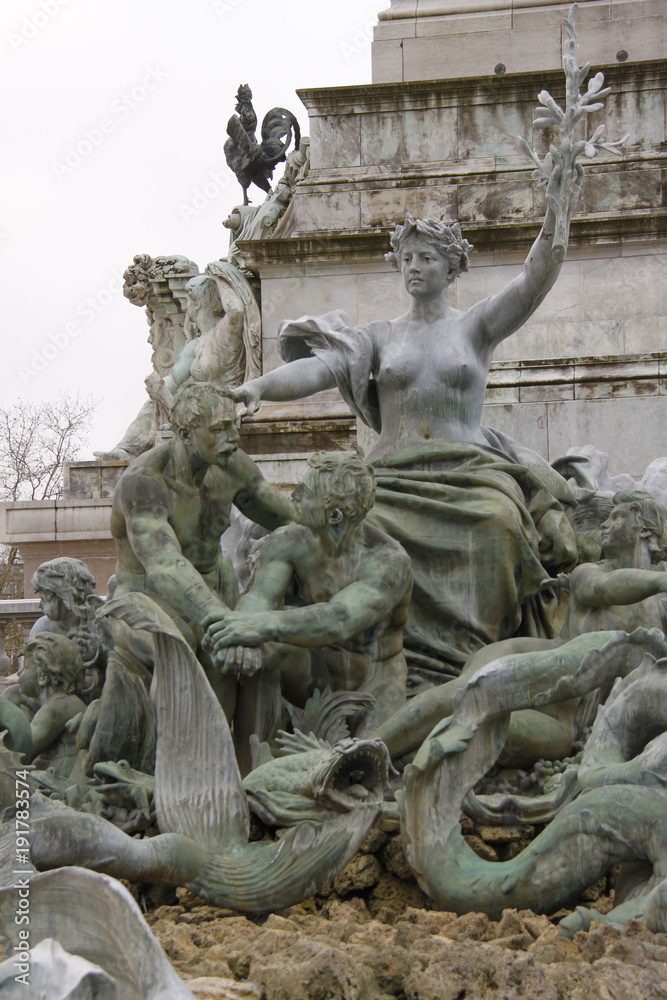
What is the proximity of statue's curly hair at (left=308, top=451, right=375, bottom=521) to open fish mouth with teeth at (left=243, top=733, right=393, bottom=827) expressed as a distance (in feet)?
3.52

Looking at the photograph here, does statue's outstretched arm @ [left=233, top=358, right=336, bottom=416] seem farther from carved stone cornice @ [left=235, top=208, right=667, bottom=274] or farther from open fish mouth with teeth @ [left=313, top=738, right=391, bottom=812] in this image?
carved stone cornice @ [left=235, top=208, right=667, bottom=274]

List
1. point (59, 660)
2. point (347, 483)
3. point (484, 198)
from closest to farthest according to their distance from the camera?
point (347, 483)
point (59, 660)
point (484, 198)

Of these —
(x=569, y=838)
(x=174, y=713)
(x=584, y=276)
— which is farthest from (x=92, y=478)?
(x=569, y=838)

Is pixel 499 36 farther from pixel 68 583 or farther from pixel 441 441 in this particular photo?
pixel 68 583

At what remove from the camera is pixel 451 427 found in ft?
28.3

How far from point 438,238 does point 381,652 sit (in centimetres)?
230

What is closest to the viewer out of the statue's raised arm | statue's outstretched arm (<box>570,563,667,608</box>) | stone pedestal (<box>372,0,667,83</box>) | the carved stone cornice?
statue's outstretched arm (<box>570,563,667,608</box>)

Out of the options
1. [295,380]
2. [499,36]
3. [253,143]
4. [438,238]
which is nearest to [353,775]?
[295,380]

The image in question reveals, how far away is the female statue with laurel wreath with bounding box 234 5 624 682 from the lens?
7.96 metres

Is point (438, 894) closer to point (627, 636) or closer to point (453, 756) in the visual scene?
point (453, 756)

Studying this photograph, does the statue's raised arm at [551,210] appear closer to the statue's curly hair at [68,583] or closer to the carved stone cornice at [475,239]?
the statue's curly hair at [68,583]

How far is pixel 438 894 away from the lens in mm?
6043

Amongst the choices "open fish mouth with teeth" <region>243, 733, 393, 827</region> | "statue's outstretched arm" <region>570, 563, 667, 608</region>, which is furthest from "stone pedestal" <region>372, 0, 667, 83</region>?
"open fish mouth with teeth" <region>243, 733, 393, 827</region>

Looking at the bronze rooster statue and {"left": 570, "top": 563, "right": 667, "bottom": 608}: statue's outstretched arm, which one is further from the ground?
the bronze rooster statue
